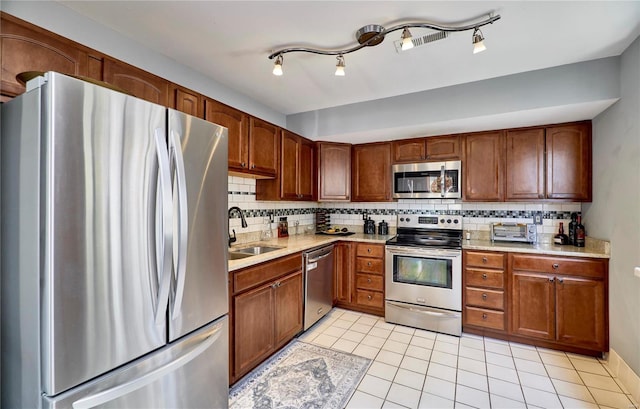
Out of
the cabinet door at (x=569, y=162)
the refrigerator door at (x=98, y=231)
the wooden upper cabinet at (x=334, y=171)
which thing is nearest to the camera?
the refrigerator door at (x=98, y=231)

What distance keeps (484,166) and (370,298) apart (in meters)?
1.97

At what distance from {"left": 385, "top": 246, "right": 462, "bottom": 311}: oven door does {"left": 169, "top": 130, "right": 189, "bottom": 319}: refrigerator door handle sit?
242 centimetres

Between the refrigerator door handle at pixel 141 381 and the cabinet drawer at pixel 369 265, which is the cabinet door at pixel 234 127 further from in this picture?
the cabinet drawer at pixel 369 265

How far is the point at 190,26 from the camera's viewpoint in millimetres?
1843

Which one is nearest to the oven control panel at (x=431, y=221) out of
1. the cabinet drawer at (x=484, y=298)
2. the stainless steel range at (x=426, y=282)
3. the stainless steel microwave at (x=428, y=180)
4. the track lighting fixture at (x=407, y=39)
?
the stainless steel range at (x=426, y=282)

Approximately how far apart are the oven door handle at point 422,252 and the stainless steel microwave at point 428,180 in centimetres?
67

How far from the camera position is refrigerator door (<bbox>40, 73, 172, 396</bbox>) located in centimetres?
98

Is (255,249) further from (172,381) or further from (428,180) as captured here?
(428,180)

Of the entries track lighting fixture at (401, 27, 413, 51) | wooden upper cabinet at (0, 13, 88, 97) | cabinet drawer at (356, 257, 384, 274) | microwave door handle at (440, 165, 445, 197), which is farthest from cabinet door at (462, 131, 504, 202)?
wooden upper cabinet at (0, 13, 88, 97)

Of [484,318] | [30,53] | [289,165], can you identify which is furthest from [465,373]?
Answer: [30,53]

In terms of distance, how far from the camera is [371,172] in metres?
3.79

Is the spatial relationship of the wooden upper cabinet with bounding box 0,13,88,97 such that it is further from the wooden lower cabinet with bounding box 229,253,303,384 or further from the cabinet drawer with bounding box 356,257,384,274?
the cabinet drawer with bounding box 356,257,384,274

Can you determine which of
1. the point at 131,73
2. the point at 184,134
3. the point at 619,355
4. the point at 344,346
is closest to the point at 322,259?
the point at 344,346

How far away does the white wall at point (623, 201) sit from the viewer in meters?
1.99
